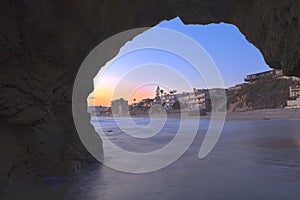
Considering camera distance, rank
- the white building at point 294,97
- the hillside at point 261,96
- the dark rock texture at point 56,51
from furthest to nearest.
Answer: the hillside at point 261,96 → the white building at point 294,97 → the dark rock texture at point 56,51

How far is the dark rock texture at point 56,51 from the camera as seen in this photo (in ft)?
11.9

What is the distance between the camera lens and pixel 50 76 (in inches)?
175

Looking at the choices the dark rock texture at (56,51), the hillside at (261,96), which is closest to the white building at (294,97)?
the hillside at (261,96)

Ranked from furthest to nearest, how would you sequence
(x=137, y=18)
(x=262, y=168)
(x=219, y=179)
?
(x=137, y=18) → (x=262, y=168) → (x=219, y=179)

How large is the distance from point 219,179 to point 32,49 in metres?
3.98

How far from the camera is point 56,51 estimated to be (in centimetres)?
430

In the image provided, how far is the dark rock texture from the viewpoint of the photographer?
3.62 m

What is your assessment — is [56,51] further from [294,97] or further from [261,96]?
[261,96]

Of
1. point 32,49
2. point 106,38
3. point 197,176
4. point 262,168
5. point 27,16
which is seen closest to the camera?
point 27,16

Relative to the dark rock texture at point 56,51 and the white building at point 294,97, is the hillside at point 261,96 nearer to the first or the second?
the white building at point 294,97

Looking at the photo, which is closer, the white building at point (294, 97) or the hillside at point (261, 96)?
the white building at point (294, 97)

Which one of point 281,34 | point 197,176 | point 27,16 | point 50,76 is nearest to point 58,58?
point 50,76

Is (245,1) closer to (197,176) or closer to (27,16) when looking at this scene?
(197,176)

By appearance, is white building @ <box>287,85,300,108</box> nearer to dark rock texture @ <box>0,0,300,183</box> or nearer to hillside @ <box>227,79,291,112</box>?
hillside @ <box>227,79,291,112</box>
